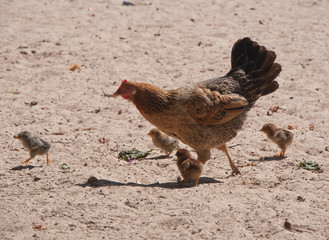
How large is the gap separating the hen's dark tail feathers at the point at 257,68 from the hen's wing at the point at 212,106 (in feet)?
1.07

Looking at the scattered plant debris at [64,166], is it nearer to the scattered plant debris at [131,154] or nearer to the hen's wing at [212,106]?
the scattered plant debris at [131,154]

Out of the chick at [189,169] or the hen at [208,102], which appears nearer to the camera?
the chick at [189,169]

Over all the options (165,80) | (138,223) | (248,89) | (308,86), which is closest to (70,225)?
(138,223)

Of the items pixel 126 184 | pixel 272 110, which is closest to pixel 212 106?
pixel 126 184

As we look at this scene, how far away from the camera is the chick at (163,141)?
6.48m

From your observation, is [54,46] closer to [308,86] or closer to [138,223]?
[308,86]

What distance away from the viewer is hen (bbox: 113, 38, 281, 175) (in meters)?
5.82

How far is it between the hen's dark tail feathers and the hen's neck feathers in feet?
4.07

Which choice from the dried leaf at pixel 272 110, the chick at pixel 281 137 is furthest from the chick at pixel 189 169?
the dried leaf at pixel 272 110

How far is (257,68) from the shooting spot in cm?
646

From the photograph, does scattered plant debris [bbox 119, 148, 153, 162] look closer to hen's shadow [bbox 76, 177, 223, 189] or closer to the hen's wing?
hen's shadow [bbox 76, 177, 223, 189]

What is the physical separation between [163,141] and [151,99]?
0.92 m

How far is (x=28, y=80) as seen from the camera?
8.75m

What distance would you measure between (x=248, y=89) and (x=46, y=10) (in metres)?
8.22
